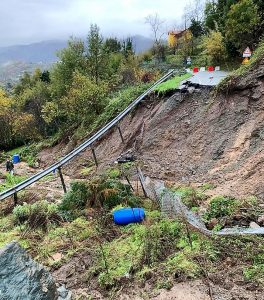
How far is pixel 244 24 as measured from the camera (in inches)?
1029

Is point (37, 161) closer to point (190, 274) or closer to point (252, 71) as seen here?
point (252, 71)

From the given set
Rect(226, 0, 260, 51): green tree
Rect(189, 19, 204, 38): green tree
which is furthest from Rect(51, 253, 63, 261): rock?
Rect(189, 19, 204, 38): green tree

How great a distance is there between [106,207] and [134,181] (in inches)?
176

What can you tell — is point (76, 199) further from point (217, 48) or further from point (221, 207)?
point (217, 48)

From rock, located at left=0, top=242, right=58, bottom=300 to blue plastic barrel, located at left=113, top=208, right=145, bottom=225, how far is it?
13.7ft

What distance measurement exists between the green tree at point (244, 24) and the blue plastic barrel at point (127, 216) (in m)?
18.6

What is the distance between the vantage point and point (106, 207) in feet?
41.9

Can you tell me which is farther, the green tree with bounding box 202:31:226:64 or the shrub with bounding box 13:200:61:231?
the green tree with bounding box 202:31:226:64

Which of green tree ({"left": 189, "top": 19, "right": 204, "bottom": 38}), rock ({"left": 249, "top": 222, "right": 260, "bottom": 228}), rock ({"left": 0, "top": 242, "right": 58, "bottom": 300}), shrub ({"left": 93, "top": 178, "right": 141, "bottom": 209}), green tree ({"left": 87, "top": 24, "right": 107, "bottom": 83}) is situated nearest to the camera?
rock ({"left": 0, "top": 242, "right": 58, "bottom": 300})

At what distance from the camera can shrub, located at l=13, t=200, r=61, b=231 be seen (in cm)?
1210

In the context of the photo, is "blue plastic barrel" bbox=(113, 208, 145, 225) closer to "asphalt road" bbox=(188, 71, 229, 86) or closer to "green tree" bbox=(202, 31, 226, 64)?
"asphalt road" bbox=(188, 71, 229, 86)

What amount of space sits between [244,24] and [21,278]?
23.8 meters

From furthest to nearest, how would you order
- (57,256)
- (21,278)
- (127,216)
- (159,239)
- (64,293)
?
(127,216) < (57,256) < (159,239) < (64,293) < (21,278)

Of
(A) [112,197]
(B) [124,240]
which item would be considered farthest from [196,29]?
(B) [124,240]
